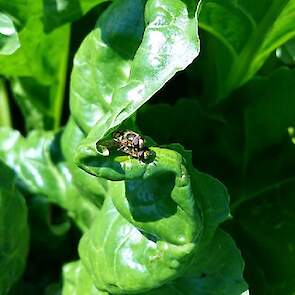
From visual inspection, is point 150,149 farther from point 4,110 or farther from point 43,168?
point 4,110

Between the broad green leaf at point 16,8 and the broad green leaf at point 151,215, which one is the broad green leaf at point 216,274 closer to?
the broad green leaf at point 151,215

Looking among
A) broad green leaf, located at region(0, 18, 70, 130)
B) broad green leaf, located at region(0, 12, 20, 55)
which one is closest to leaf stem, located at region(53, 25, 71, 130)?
broad green leaf, located at region(0, 18, 70, 130)

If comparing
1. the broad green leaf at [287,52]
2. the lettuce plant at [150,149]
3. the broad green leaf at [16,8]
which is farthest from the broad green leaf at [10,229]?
the broad green leaf at [287,52]

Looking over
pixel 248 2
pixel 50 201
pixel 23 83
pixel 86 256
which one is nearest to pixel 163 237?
pixel 86 256

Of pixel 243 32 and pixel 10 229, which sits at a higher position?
pixel 243 32

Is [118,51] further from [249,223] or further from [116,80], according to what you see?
[249,223]

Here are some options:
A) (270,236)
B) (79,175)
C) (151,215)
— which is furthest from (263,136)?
(151,215)
